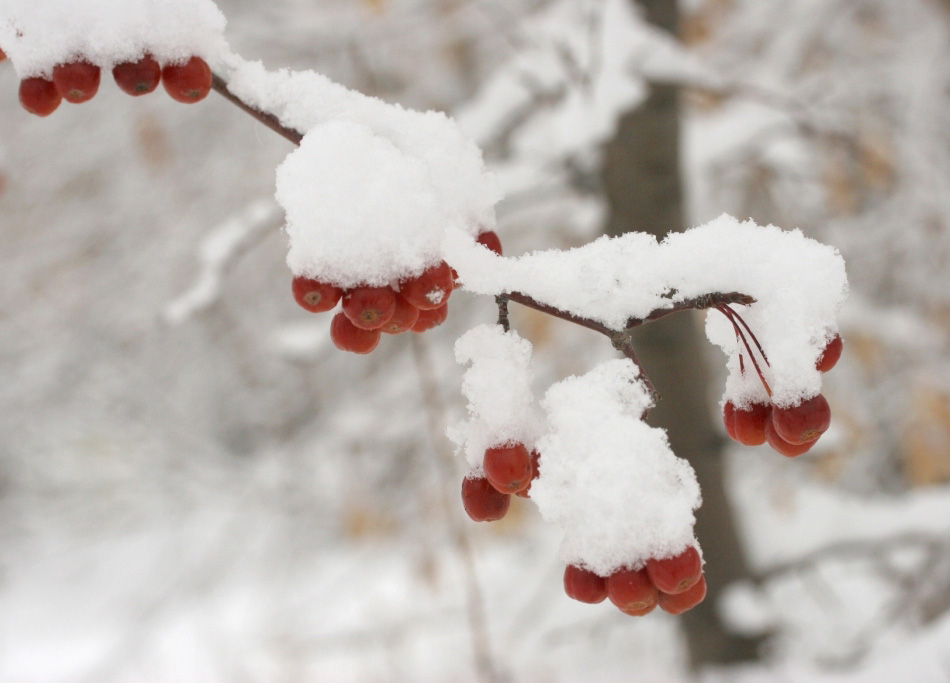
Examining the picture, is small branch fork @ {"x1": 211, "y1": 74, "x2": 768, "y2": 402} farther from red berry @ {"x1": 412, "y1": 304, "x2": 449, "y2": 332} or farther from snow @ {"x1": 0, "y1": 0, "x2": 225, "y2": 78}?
snow @ {"x1": 0, "y1": 0, "x2": 225, "y2": 78}

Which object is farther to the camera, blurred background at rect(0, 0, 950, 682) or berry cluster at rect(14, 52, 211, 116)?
blurred background at rect(0, 0, 950, 682)

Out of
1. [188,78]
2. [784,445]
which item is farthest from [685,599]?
[188,78]

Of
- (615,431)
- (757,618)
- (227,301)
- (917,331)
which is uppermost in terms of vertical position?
(227,301)

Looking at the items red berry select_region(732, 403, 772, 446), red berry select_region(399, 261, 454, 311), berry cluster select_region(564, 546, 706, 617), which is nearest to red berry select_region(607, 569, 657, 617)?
berry cluster select_region(564, 546, 706, 617)

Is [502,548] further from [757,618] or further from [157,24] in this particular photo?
[157,24]

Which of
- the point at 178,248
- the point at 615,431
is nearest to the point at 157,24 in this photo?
the point at 615,431

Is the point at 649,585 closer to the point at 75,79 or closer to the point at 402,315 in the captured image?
the point at 402,315
